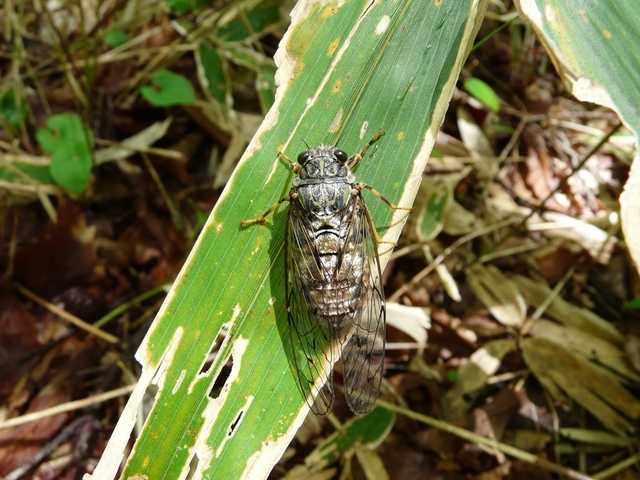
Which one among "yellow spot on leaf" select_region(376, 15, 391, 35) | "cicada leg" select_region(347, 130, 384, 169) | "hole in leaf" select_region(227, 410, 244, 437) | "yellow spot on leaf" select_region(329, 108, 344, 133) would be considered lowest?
"hole in leaf" select_region(227, 410, 244, 437)

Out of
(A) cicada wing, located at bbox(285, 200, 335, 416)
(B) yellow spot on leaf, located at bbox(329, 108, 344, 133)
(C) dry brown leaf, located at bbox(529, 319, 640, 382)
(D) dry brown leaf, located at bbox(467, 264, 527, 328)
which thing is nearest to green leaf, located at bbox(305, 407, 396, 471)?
(A) cicada wing, located at bbox(285, 200, 335, 416)

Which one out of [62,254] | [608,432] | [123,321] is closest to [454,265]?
[608,432]

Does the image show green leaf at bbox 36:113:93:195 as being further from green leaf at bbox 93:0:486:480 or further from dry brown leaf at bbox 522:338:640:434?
dry brown leaf at bbox 522:338:640:434

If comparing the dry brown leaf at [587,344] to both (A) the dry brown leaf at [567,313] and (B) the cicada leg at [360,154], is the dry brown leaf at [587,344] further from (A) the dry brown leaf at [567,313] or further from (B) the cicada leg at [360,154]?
(B) the cicada leg at [360,154]

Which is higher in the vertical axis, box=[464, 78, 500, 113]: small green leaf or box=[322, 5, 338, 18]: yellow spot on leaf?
box=[322, 5, 338, 18]: yellow spot on leaf

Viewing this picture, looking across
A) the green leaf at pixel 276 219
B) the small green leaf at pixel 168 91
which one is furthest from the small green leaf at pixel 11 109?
the green leaf at pixel 276 219

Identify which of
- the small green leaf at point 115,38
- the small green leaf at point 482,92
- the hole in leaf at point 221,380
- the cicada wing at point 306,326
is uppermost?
the small green leaf at point 115,38

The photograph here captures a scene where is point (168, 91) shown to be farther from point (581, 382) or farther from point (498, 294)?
point (581, 382)
